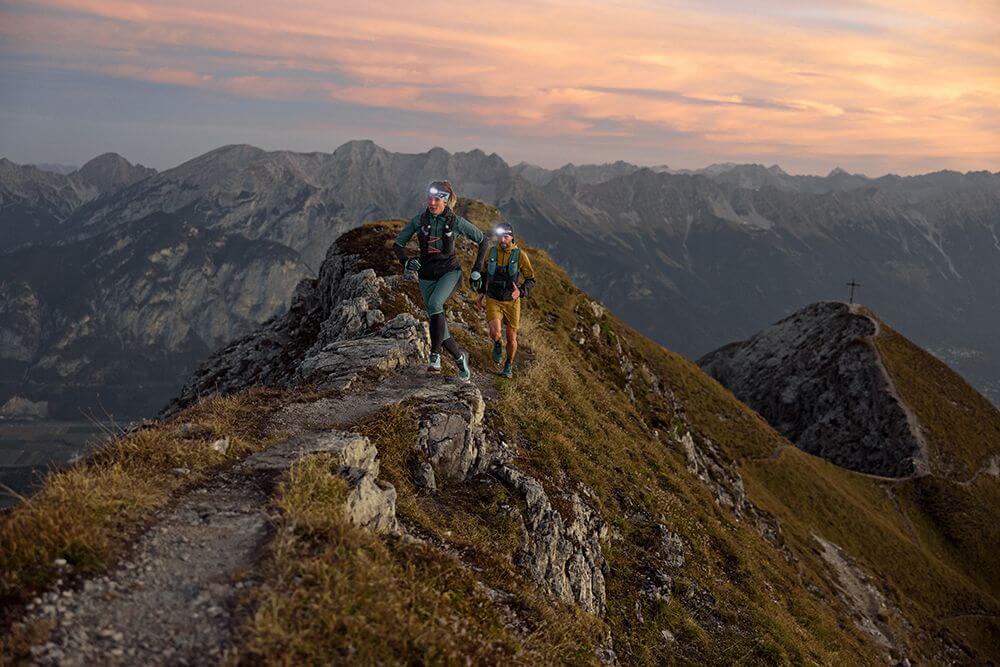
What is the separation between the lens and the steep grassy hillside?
21.7 feet

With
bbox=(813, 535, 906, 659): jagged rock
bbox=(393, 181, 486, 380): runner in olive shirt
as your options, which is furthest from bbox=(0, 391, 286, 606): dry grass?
bbox=(813, 535, 906, 659): jagged rock

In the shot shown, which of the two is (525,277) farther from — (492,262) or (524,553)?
(524,553)

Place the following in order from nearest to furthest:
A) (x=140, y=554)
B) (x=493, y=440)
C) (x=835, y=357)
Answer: (x=140, y=554) < (x=493, y=440) < (x=835, y=357)

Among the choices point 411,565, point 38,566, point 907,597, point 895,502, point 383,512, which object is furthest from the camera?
point 895,502

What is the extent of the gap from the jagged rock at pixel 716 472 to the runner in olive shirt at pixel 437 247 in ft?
75.7

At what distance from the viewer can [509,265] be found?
19125mm

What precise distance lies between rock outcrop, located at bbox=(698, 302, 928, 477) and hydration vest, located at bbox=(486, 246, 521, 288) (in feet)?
316

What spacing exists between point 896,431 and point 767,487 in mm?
46833

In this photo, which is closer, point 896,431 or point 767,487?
point 767,487

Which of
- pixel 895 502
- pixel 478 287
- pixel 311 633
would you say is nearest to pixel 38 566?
pixel 311 633

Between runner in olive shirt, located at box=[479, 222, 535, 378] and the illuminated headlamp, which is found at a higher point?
the illuminated headlamp

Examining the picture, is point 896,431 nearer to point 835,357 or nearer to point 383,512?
point 835,357

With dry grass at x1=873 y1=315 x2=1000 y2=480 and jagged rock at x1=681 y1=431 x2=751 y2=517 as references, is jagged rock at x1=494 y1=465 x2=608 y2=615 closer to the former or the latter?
jagged rock at x1=681 y1=431 x2=751 y2=517

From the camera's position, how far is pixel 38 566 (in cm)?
644
